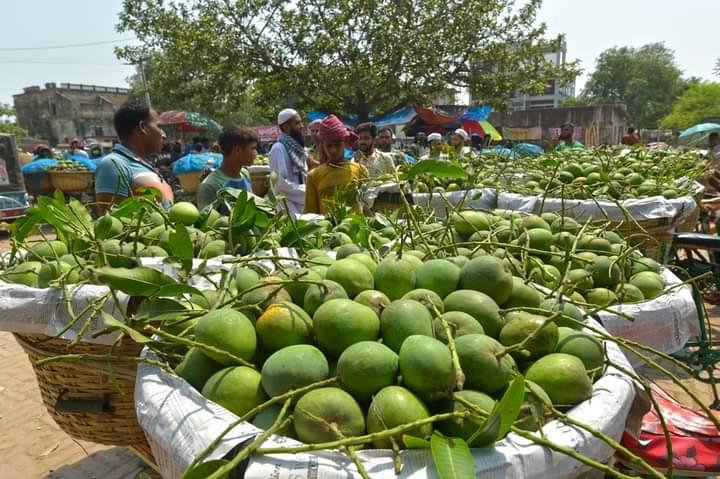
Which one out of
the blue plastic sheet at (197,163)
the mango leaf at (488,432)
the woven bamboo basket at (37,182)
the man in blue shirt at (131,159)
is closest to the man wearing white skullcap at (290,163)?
the man in blue shirt at (131,159)

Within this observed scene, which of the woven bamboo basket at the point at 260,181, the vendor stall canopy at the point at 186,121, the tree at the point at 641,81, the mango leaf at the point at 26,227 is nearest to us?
the mango leaf at the point at 26,227

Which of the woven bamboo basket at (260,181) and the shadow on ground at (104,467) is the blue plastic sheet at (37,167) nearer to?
the woven bamboo basket at (260,181)

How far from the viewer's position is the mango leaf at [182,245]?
1.30 m

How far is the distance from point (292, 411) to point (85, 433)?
94 centimetres

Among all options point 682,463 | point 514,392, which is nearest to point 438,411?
point 514,392

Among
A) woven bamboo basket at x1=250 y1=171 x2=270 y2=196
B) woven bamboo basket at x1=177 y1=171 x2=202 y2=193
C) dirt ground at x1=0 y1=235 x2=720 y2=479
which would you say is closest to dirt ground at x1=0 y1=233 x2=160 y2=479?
dirt ground at x1=0 y1=235 x2=720 y2=479

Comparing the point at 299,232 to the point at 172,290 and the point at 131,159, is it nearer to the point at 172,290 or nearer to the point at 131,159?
the point at 172,290

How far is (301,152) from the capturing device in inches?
170

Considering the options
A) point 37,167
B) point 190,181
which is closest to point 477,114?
point 190,181

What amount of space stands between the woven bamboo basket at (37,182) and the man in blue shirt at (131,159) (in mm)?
7334

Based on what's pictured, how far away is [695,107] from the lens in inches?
1572

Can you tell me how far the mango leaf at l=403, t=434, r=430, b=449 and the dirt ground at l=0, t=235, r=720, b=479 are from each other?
4.63 feet

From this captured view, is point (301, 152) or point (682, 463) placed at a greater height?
point (301, 152)

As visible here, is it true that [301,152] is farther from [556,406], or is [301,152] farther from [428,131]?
[428,131]
